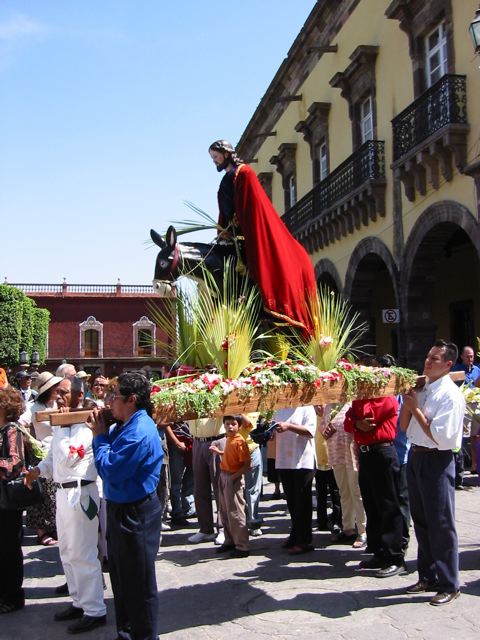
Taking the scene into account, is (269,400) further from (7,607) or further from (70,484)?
(7,607)

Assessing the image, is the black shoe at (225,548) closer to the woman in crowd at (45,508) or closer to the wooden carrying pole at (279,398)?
the woman in crowd at (45,508)

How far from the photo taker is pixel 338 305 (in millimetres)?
5645

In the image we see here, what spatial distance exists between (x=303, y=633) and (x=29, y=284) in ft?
167

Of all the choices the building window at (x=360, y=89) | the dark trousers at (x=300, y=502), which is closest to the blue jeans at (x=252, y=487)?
the dark trousers at (x=300, y=502)

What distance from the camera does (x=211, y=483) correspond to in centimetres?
809

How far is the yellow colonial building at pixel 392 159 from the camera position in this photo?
13492mm

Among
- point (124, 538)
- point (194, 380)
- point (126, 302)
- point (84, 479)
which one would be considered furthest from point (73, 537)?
point (126, 302)

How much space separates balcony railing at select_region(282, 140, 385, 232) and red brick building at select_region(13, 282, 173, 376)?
30.9 meters

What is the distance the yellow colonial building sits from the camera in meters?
13.5

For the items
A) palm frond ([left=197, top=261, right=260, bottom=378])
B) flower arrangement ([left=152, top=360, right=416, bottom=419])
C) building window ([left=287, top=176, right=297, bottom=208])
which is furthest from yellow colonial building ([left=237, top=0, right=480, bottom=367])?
palm frond ([left=197, top=261, right=260, bottom=378])

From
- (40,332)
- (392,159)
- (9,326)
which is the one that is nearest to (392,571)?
(392,159)

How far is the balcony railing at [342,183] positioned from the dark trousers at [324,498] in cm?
1035

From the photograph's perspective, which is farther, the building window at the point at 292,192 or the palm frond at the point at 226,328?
the building window at the point at 292,192

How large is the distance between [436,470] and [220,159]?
2.85 metres
